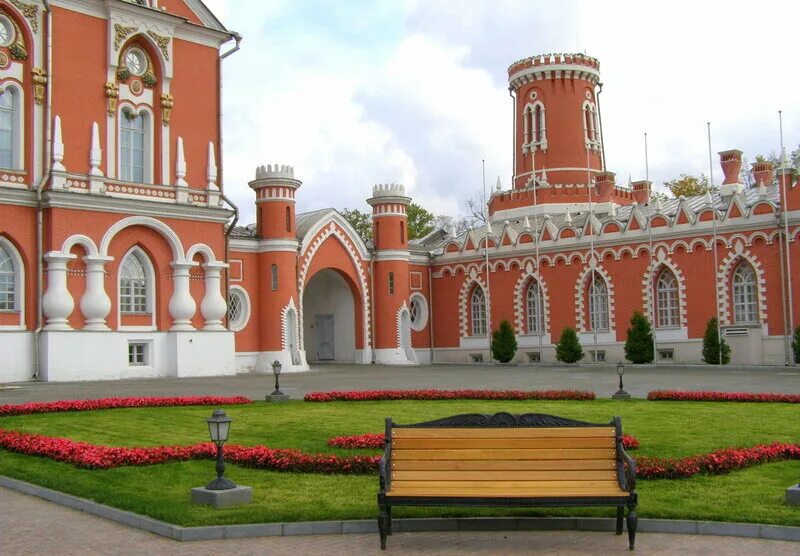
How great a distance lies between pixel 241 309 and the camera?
37.8 m

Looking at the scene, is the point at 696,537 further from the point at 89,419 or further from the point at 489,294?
the point at 489,294

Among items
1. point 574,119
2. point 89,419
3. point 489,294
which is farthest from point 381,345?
point 89,419

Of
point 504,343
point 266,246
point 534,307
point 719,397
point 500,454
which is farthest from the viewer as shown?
point 534,307

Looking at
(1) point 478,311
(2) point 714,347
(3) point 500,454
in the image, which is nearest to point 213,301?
(1) point 478,311

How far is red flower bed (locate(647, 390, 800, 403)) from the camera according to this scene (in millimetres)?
18984

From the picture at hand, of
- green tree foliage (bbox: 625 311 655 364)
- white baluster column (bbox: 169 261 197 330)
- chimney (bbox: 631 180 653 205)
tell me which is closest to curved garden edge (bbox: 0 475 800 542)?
white baluster column (bbox: 169 261 197 330)

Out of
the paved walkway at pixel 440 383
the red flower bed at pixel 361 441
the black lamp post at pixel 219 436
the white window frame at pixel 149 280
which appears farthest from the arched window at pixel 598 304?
the black lamp post at pixel 219 436

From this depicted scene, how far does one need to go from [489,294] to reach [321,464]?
34.4m

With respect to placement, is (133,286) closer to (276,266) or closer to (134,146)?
(134,146)

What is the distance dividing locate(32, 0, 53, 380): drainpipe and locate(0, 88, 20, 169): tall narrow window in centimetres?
88

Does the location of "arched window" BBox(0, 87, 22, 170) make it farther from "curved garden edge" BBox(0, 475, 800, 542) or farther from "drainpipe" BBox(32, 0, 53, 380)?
"curved garden edge" BBox(0, 475, 800, 542)

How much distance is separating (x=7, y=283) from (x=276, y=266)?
11.8 meters

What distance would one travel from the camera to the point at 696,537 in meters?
8.27

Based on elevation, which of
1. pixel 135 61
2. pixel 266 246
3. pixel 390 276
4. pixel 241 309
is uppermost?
pixel 135 61
